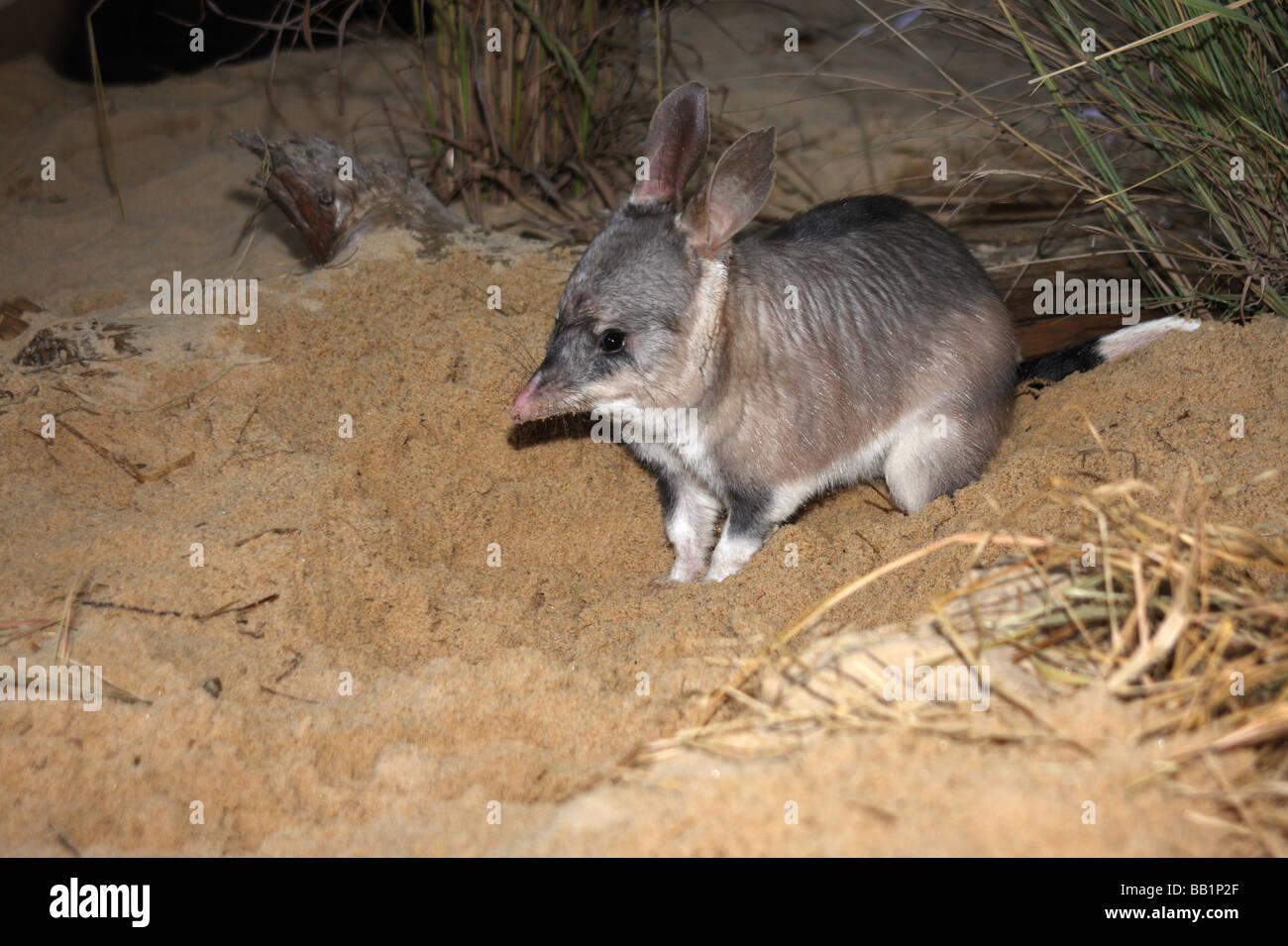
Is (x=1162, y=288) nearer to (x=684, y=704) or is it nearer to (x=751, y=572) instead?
(x=751, y=572)

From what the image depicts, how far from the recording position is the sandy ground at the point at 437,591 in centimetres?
225

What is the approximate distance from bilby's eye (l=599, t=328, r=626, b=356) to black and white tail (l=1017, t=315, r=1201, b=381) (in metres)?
1.89

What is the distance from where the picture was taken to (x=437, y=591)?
12.6ft

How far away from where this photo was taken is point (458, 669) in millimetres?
3326

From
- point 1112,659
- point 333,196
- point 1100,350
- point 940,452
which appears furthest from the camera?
point 333,196

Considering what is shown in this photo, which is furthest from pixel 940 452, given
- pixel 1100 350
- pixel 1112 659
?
pixel 1112 659

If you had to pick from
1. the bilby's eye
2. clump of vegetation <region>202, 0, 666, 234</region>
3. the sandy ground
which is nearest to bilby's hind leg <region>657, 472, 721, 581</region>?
the sandy ground

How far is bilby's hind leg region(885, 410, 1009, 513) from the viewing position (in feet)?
14.2

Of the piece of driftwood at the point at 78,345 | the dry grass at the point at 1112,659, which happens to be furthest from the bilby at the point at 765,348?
the piece of driftwood at the point at 78,345

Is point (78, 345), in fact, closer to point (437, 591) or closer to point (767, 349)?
point (437, 591)

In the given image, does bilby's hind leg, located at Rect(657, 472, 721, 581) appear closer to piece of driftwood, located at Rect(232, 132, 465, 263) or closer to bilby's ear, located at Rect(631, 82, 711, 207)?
bilby's ear, located at Rect(631, 82, 711, 207)

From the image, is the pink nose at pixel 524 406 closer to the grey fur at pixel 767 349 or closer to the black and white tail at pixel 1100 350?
the grey fur at pixel 767 349

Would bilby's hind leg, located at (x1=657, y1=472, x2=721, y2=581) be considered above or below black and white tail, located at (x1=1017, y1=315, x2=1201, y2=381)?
below

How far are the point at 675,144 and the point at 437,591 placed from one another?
1.81 m
